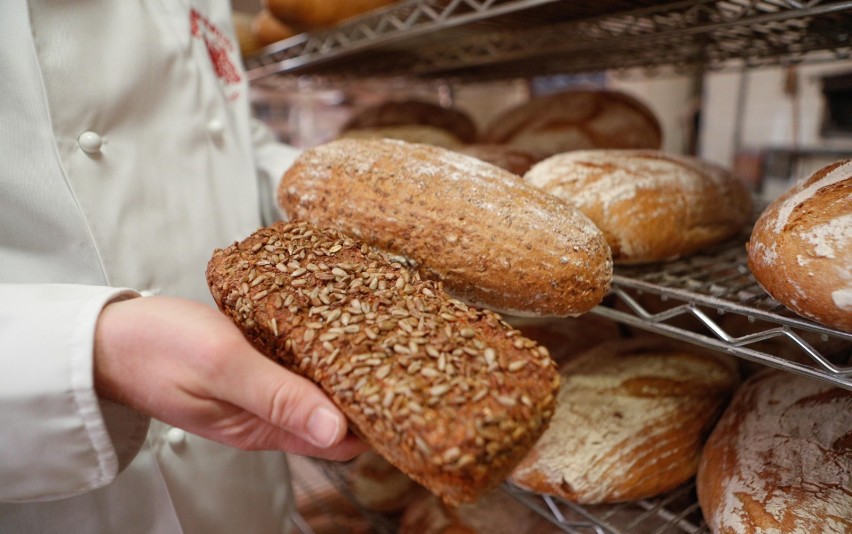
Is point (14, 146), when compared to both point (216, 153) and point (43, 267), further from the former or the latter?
point (216, 153)

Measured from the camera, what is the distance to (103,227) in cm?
72

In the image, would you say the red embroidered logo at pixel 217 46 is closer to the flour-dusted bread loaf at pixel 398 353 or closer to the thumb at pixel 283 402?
the flour-dusted bread loaf at pixel 398 353

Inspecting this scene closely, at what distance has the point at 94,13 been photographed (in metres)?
0.73

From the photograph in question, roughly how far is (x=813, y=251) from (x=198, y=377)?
0.70 metres

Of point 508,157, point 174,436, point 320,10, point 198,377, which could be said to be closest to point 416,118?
point 320,10

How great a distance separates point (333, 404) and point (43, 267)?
0.48 metres

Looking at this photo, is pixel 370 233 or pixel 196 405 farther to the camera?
pixel 370 233

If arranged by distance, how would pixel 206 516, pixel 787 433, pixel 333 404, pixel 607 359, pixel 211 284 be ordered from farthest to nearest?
pixel 607 359, pixel 206 516, pixel 787 433, pixel 211 284, pixel 333 404

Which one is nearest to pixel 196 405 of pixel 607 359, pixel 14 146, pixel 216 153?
pixel 14 146

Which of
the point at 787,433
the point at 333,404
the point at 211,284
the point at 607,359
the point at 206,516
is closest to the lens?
the point at 333,404

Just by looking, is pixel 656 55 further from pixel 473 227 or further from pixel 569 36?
pixel 473 227

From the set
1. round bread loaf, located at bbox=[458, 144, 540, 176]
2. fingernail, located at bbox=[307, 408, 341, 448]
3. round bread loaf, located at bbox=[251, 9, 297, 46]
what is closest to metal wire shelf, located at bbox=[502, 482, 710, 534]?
fingernail, located at bbox=[307, 408, 341, 448]

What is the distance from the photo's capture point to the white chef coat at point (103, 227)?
0.54 m

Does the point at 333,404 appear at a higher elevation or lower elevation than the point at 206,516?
higher
